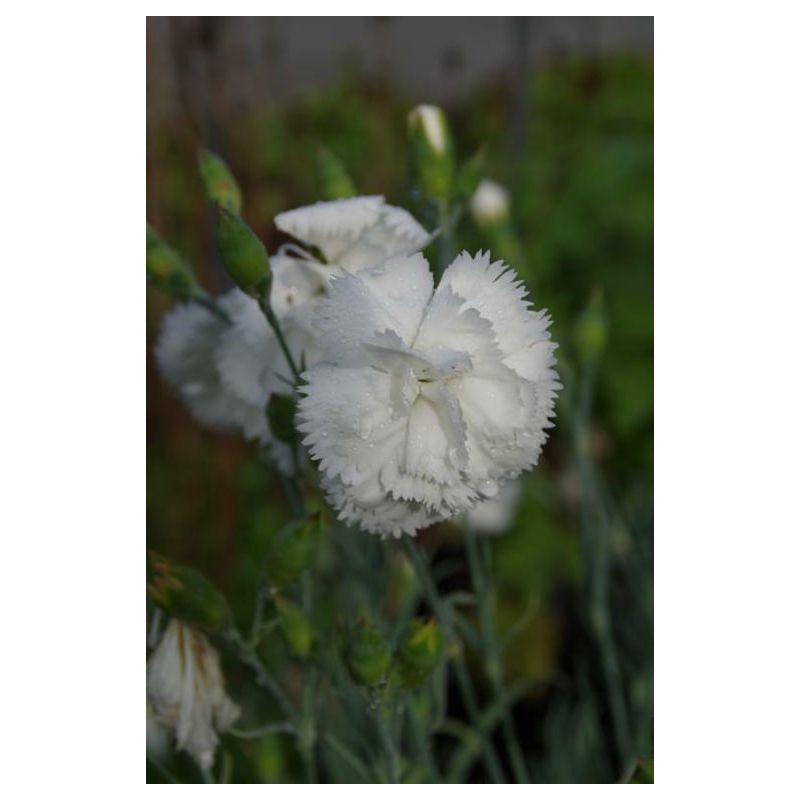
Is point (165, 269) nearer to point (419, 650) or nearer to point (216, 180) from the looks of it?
point (216, 180)

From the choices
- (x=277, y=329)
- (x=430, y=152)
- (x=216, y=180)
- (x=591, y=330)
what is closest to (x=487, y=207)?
(x=591, y=330)

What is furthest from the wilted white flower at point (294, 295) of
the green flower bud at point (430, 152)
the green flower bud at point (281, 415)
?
the green flower bud at point (430, 152)

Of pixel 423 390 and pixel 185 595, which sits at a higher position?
pixel 423 390

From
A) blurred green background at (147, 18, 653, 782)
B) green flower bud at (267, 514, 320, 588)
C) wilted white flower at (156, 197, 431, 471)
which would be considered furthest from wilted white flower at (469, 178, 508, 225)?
green flower bud at (267, 514, 320, 588)

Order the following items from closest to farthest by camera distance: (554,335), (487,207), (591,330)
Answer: (591,330), (487,207), (554,335)

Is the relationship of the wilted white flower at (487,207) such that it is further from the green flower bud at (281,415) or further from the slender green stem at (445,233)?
the green flower bud at (281,415)

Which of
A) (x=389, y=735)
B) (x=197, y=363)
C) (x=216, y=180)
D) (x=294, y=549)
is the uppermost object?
(x=216, y=180)

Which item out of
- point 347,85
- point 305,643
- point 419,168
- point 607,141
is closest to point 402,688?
point 305,643

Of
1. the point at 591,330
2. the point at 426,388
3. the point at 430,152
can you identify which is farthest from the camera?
the point at 591,330

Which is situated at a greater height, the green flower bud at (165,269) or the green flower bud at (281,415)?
the green flower bud at (165,269)
